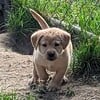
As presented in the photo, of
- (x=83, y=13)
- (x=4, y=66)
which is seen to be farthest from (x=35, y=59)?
(x=83, y=13)

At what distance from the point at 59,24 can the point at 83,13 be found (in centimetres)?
45

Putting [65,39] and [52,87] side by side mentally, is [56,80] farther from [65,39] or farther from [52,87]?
[65,39]

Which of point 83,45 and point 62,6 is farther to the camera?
point 62,6

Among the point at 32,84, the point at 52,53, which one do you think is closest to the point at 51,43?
the point at 52,53

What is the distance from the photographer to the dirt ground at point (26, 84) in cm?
530

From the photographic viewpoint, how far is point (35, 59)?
5.44 meters

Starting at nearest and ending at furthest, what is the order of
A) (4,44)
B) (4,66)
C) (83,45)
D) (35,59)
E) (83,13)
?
1. (35,59)
2. (83,45)
3. (4,66)
4. (83,13)
5. (4,44)

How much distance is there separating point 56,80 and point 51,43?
1.79 feet

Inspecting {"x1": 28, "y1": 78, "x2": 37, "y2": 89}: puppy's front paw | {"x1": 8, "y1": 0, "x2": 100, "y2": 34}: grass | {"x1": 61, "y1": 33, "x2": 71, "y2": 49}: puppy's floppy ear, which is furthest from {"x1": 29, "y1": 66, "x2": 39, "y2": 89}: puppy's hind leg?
{"x1": 8, "y1": 0, "x2": 100, "y2": 34}: grass

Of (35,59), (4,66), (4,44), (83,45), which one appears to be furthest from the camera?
(4,44)

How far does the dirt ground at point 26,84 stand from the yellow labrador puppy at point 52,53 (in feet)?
0.50

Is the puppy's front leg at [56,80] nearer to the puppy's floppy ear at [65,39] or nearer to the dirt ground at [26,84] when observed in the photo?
the dirt ground at [26,84]

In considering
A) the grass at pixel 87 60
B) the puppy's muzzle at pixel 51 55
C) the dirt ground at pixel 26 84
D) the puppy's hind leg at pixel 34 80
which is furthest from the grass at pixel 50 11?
the puppy's muzzle at pixel 51 55

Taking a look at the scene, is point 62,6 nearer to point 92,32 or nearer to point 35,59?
point 92,32
